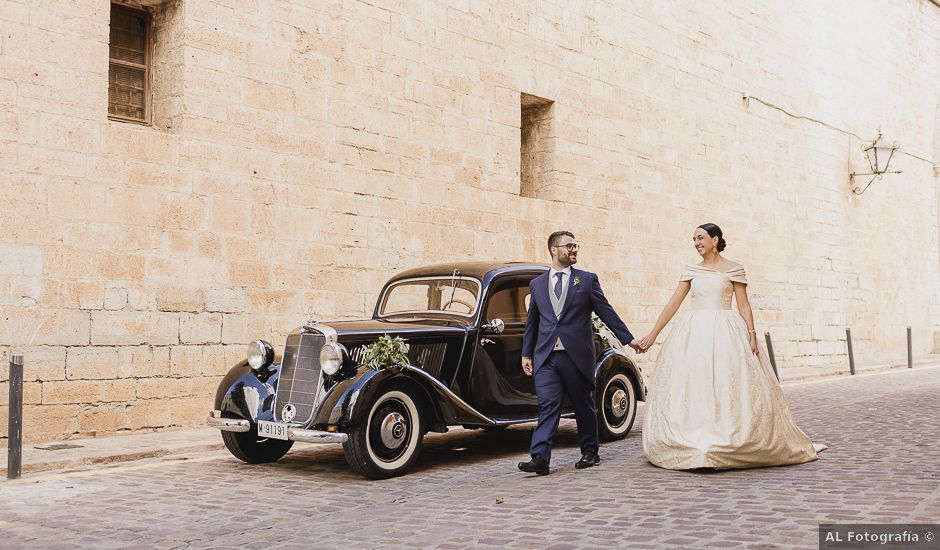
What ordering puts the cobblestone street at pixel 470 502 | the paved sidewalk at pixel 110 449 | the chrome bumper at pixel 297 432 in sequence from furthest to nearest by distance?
1. the paved sidewalk at pixel 110 449
2. the chrome bumper at pixel 297 432
3. the cobblestone street at pixel 470 502

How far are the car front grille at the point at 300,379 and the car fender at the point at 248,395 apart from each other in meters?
0.09

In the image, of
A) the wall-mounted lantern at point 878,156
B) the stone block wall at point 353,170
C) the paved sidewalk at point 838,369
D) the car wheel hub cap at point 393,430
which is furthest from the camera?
the wall-mounted lantern at point 878,156

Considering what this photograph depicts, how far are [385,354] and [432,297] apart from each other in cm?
139

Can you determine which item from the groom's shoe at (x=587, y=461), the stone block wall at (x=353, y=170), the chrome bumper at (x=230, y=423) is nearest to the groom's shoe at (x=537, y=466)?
the groom's shoe at (x=587, y=461)

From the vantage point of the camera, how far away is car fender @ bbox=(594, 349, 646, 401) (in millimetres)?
7660

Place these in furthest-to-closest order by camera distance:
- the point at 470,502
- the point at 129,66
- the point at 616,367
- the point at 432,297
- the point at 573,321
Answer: the point at 129,66, the point at 616,367, the point at 432,297, the point at 573,321, the point at 470,502

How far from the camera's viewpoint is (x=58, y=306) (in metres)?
7.97

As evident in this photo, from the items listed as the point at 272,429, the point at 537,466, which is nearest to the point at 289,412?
the point at 272,429

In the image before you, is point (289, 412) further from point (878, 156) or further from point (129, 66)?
point (878, 156)

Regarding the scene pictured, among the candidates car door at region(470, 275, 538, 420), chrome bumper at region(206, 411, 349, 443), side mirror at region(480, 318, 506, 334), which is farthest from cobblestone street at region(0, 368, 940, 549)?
side mirror at region(480, 318, 506, 334)

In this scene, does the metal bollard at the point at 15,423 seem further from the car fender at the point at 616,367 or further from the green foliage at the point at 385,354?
the car fender at the point at 616,367

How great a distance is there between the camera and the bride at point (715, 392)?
6.01 m

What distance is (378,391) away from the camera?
6.01 metres

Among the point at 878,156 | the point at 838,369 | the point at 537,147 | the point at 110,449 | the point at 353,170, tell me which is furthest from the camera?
the point at 878,156
